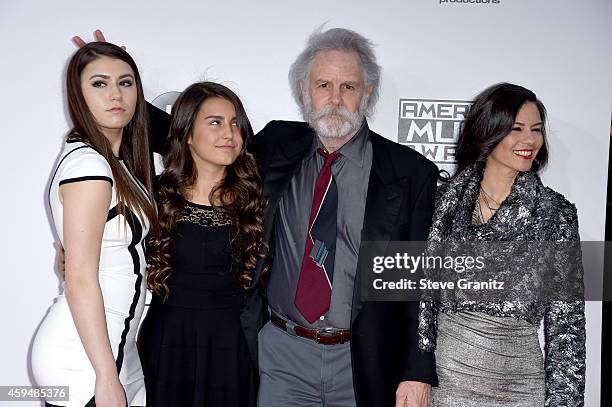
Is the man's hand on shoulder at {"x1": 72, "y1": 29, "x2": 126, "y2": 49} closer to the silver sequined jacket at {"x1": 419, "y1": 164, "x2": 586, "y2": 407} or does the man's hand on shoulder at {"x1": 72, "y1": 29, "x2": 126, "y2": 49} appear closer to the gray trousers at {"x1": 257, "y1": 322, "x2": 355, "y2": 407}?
the gray trousers at {"x1": 257, "y1": 322, "x2": 355, "y2": 407}

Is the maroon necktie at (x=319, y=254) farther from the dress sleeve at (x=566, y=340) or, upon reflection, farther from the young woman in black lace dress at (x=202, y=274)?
the dress sleeve at (x=566, y=340)

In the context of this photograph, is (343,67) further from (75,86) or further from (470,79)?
(75,86)

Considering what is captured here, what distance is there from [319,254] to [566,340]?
913 millimetres

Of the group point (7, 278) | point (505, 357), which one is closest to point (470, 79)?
point (505, 357)

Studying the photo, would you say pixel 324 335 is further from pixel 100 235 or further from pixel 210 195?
pixel 100 235

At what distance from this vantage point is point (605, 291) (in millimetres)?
2986

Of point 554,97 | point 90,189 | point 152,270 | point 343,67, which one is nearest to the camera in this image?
point 90,189

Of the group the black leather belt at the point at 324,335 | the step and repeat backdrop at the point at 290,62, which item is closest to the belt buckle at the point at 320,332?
the black leather belt at the point at 324,335

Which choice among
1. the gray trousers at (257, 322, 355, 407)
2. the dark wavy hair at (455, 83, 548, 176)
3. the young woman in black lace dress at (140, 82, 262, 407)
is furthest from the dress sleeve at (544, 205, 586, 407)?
the young woman in black lace dress at (140, 82, 262, 407)

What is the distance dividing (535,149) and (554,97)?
2.42 feet

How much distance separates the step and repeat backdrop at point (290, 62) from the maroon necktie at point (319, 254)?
73 centimetres

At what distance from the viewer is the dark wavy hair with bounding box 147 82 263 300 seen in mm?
2283

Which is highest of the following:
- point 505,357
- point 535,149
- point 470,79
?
point 470,79

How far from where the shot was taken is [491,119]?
2.34m
